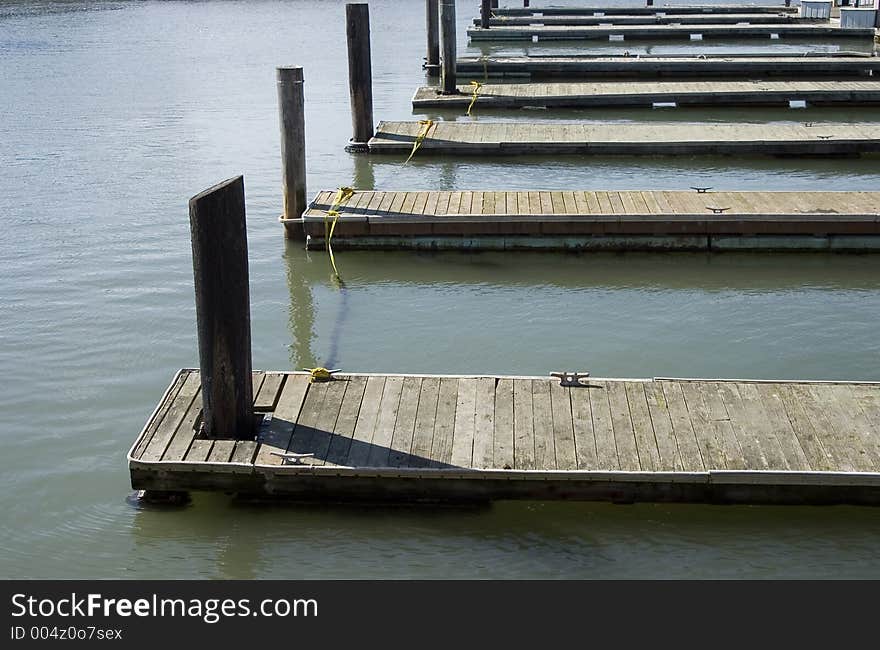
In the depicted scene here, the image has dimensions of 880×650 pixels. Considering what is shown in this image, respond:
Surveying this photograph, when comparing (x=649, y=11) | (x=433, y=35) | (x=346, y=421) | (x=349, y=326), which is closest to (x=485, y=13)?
(x=649, y=11)

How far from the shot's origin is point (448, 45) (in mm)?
19125

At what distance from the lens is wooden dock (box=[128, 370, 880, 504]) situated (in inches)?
242

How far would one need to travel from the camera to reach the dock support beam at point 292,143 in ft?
36.8

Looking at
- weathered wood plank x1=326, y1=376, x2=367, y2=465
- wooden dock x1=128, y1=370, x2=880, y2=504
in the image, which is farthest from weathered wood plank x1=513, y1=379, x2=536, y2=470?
weathered wood plank x1=326, y1=376, x2=367, y2=465

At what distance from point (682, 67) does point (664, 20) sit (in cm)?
1247

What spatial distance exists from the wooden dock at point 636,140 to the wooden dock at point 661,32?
1611 cm

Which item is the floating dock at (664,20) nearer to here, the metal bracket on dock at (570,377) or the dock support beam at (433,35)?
the dock support beam at (433,35)

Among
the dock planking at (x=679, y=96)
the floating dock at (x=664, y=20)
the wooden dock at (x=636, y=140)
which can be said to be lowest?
the wooden dock at (x=636, y=140)

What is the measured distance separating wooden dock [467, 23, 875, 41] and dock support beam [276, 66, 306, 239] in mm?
21303

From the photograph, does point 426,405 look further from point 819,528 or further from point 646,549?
point 819,528

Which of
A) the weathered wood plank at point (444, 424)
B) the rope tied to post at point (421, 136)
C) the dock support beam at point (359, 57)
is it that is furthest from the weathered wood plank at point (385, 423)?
the rope tied to post at point (421, 136)

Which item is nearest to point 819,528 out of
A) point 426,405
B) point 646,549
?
point 646,549

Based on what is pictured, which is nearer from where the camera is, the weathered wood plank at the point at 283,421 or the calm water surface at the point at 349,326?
the calm water surface at the point at 349,326
